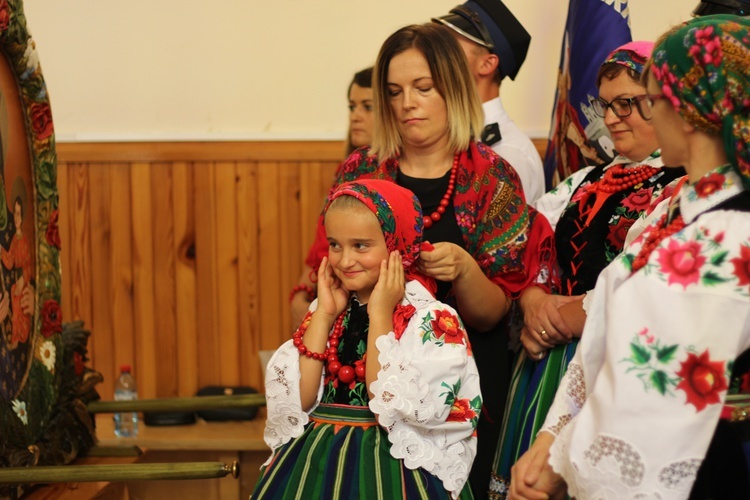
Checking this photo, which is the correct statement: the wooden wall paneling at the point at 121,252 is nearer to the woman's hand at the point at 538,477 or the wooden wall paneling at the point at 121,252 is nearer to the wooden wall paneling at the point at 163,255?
the wooden wall paneling at the point at 163,255

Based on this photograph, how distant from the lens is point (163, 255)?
13.3 ft

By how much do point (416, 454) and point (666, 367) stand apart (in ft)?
2.24

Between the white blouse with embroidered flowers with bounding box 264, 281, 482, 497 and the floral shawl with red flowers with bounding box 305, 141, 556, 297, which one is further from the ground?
the floral shawl with red flowers with bounding box 305, 141, 556, 297

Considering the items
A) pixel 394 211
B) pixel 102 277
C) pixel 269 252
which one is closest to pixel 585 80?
pixel 394 211

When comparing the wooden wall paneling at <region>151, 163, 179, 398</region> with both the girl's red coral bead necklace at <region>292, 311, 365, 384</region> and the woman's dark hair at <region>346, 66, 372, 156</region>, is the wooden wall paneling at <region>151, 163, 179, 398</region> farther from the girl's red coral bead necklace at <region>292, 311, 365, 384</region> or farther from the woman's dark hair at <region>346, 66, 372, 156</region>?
the girl's red coral bead necklace at <region>292, 311, 365, 384</region>

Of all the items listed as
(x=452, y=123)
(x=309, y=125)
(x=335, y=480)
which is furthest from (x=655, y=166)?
(x=309, y=125)

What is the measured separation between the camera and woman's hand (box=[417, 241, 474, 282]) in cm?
214

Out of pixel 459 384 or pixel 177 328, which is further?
pixel 177 328

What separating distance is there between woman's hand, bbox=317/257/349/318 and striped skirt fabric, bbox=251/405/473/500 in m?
0.21

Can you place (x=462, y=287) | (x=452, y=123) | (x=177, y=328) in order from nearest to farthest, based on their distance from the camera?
(x=462, y=287), (x=452, y=123), (x=177, y=328)

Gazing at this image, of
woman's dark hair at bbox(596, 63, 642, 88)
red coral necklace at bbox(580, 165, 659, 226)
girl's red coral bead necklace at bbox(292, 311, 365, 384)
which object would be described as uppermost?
woman's dark hair at bbox(596, 63, 642, 88)

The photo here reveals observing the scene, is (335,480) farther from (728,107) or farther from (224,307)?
(224,307)

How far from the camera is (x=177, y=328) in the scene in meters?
4.07

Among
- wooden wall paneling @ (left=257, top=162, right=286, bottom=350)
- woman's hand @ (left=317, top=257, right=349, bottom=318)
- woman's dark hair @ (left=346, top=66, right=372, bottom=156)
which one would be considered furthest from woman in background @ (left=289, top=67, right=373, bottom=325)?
woman's hand @ (left=317, top=257, right=349, bottom=318)
